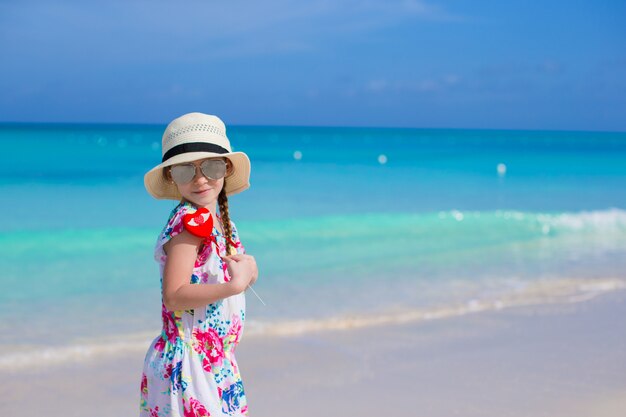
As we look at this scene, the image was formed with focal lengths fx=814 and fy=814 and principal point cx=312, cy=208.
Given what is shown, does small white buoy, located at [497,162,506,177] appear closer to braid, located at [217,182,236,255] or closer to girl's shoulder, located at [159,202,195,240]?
braid, located at [217,182,236,255]

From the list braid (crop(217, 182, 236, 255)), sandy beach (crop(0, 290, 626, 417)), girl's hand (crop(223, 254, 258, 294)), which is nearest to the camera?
girl's hand (crop(223, 254, 258, 294))

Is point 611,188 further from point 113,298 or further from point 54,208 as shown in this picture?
point 113,298

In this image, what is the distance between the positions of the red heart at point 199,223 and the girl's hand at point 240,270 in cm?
11

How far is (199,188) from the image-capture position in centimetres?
248

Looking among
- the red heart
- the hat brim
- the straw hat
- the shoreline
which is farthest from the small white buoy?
the red heart

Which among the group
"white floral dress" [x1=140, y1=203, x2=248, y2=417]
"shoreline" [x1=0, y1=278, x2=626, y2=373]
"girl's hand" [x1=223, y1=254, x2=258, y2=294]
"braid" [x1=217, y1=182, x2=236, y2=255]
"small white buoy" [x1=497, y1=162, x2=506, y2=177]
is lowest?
"white floral dress" [x1=140, y1=203, x2=248, y2=417]

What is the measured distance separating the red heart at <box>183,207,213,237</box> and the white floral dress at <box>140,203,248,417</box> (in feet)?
0.11

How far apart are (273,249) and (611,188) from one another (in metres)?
16.0

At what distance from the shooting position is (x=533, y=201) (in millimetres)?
19953

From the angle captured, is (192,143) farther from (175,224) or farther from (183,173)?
(175,224)

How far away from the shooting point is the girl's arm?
2.35 m

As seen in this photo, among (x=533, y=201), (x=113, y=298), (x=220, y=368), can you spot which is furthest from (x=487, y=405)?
(x=533, y=201)

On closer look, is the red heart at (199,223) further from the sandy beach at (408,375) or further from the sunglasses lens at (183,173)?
the sandy beach at (408,375)

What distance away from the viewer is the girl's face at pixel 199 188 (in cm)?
247
